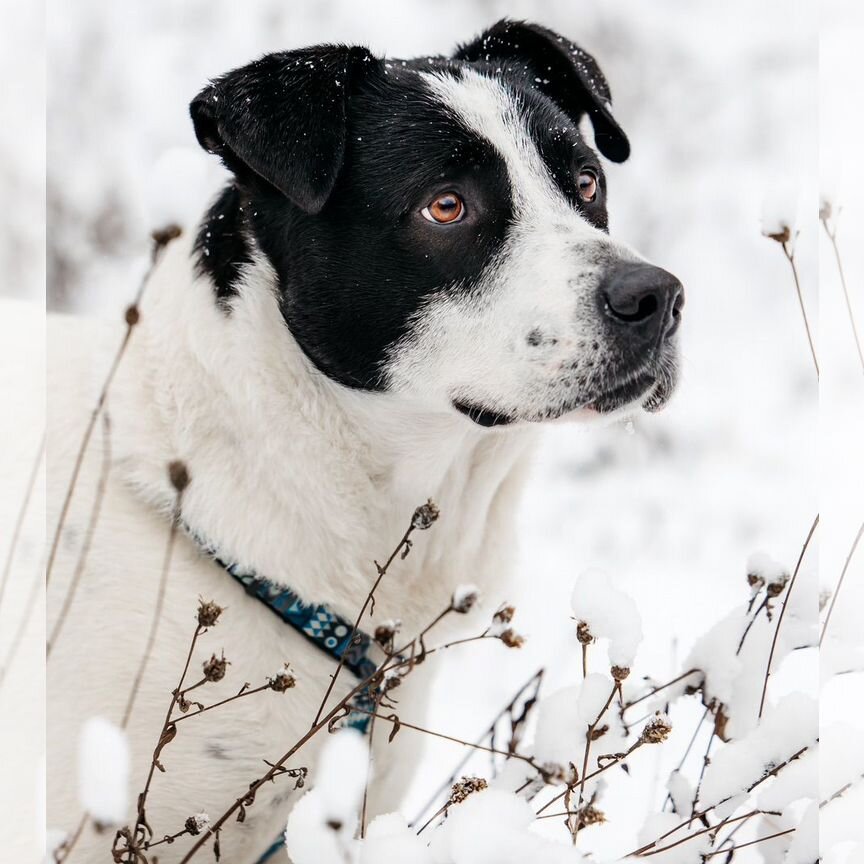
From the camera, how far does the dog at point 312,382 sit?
1546 millimetres

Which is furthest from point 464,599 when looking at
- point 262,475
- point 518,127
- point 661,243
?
point 661,243

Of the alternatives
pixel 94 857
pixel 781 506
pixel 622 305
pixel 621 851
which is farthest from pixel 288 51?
pixel 781 506

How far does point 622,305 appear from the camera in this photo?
1472 mm

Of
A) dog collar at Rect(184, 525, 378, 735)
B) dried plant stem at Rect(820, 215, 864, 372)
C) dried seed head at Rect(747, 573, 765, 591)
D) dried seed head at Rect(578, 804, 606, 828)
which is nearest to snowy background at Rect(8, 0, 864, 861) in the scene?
dried plant stem at Rect(820, 215, 864, 372)

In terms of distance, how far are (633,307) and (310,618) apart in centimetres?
71

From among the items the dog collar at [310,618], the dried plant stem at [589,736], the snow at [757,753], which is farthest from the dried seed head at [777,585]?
the dog collar at [310,618]

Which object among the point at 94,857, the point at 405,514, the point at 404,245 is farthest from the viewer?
the point at 405,514

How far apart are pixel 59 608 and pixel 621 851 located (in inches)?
44.2

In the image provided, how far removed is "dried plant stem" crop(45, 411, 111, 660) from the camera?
5.15 ft

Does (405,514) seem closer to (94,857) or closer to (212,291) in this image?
(212,291)

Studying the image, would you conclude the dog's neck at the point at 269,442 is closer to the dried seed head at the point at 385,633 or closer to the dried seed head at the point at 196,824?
the dried seed head at the point at 385,633

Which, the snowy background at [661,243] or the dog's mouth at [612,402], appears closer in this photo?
the dog's mouth at [612,402]

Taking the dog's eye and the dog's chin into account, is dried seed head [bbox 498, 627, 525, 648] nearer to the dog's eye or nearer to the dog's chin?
the dog's chin

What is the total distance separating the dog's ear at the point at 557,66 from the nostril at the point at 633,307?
595 millimetres
